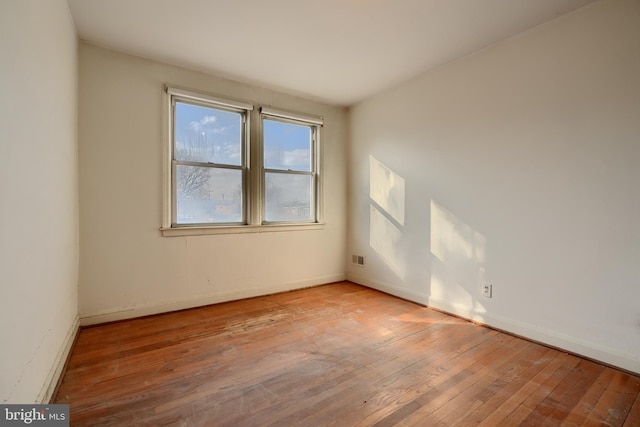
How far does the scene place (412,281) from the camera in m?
3.45

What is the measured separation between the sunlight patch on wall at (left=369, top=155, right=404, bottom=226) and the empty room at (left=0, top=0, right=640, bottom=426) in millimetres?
47

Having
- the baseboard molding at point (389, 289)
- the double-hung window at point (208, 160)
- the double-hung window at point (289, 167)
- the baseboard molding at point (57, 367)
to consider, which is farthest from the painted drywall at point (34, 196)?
the baseboard molding at point (389, 289)

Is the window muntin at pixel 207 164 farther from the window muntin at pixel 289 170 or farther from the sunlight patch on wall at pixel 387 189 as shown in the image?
the sunlight patch on wall at pixel 387 189

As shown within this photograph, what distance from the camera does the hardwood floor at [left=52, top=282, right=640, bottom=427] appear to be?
1.55m

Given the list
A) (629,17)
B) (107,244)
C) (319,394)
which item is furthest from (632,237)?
(107,244)

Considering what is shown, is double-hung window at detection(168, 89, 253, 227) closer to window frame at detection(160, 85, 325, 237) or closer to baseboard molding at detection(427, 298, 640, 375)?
window frame at detection(160, 85, 325, 237)

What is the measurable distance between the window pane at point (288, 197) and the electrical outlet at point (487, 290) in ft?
7.48

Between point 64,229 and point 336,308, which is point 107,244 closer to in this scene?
point 64,229

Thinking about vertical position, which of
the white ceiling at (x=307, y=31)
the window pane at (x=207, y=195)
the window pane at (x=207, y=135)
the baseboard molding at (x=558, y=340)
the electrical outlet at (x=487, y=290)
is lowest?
the baseboard molding at (x=558, y=340)

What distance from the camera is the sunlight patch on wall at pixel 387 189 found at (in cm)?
359

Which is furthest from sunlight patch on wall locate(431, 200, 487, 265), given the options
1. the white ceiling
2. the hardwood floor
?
the white ceiling

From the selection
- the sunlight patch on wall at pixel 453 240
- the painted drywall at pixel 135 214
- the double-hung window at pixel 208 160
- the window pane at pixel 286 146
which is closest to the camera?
the painted drywall at pixel 135 214

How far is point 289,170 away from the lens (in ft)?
12.9

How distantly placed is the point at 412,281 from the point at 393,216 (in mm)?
820
